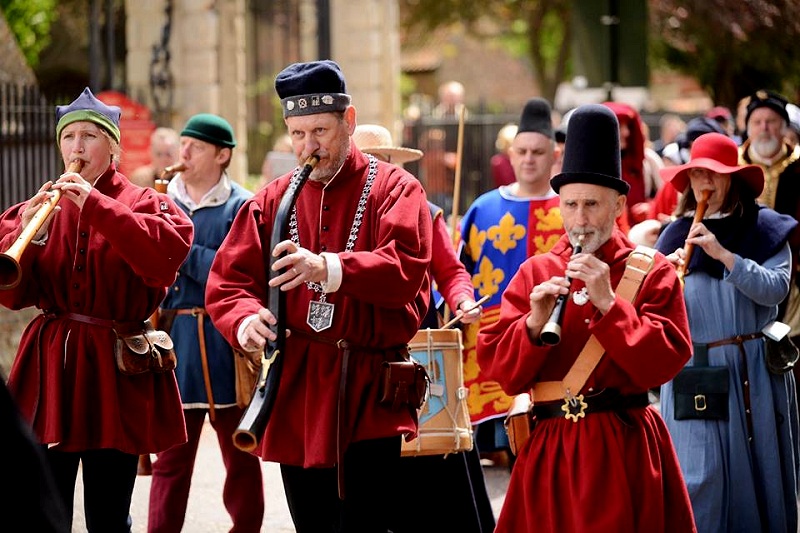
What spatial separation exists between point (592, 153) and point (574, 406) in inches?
34.8

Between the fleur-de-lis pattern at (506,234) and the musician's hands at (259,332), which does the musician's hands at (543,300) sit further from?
the fleur-de-lis pattern at (506,234)

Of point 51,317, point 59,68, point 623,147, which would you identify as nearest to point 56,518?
point 51,317

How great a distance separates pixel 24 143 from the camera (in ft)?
42.3

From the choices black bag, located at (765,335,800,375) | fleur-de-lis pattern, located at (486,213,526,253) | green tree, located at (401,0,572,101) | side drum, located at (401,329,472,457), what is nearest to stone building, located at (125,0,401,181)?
fleur-de-lis pattern, located at (486,213,526,253)

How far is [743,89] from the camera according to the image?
32594mm

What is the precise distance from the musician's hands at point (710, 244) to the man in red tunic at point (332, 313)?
1803 mm

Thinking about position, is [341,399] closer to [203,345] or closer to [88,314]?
[88,314]

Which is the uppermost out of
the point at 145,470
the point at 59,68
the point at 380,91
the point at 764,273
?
the point at 59,68

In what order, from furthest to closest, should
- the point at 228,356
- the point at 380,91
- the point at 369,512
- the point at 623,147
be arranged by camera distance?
1. the point at 380,91
2. the point at 623,147
3. the point at 228,356
4. the point at 369,512

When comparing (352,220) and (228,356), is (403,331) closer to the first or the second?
(352,220)

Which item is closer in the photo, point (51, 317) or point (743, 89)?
point (51, 317)

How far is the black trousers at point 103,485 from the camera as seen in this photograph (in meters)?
5.79

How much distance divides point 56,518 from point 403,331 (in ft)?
9.28

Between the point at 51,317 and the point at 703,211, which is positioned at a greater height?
the point at 703,211
